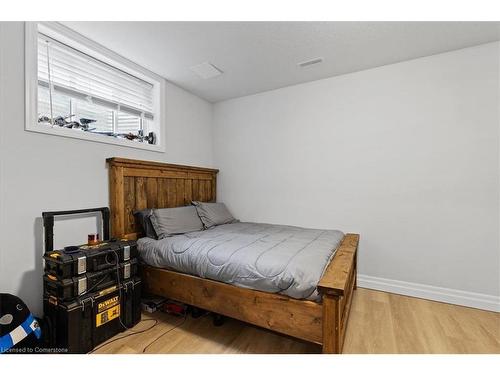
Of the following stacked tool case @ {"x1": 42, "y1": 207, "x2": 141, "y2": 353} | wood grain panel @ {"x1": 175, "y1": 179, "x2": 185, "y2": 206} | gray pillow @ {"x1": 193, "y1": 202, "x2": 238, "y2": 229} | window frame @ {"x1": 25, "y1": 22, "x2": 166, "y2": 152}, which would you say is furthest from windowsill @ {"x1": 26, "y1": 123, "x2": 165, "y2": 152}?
gray pillow @ {"x1": 193, "y1": 202, "x2": 238, "y2": 229}

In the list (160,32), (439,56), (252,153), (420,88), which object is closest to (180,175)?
(252,153)

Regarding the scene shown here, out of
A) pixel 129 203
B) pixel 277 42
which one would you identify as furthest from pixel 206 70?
pixel 129 203

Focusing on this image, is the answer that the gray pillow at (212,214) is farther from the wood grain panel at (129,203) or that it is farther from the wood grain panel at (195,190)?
the wood grain panel at (129,203)

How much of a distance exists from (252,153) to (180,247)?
5.73ft

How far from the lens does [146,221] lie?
2.22m

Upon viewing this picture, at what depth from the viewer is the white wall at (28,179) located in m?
1.50

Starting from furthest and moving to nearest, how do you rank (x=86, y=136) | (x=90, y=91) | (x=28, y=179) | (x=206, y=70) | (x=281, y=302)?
(x=206, y=70)
(x=90, y=91)
(x=86, y=136)
(x=28, y=179)
(x=281, y=302)

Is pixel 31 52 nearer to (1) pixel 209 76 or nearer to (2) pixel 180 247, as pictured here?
(1) pixel 209 76

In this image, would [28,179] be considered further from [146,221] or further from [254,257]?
[254,257]

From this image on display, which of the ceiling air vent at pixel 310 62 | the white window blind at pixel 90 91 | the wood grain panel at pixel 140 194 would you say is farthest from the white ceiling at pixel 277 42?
the wood grain panel at pixel 140 194

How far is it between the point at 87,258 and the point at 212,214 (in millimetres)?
1425

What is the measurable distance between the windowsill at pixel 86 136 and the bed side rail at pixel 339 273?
2117 millimetres

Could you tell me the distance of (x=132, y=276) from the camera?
1805 mm

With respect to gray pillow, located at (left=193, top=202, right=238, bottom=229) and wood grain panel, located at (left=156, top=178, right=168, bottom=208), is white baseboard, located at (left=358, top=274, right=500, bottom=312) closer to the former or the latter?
gray pillow, located at (left=193, top=202, right=238, bottom=229)
